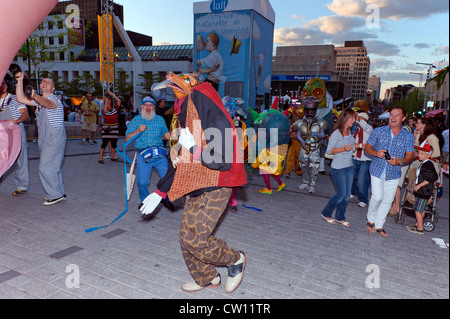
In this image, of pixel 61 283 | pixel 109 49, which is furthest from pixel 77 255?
pixel 109 49

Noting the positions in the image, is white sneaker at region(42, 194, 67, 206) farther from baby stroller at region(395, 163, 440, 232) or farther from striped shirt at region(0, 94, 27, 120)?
baby stroller at region(395, 163, 440, 232)

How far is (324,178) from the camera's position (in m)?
8.80

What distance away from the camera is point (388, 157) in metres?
4.38

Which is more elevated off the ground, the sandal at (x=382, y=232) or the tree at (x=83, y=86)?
the tree at (x=83, y=86)

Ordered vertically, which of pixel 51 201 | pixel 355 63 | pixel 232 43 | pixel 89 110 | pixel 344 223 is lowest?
pixel 344 223

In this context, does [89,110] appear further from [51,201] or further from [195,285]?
[195,285]

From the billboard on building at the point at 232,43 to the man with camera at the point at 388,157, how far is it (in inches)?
294

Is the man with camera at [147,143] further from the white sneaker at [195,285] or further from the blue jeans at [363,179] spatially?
the blue jeans at [363,179]

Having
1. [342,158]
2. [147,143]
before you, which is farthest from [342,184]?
[147,143]

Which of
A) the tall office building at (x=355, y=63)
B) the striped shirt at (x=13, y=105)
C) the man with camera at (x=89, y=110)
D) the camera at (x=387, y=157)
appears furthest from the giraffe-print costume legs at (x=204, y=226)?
the tall office building at (x=355, y=63)

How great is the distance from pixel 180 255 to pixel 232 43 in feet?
30.5

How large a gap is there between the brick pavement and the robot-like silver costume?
119cm

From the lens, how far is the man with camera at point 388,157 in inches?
176

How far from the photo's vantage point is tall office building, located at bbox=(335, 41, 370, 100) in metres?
149
